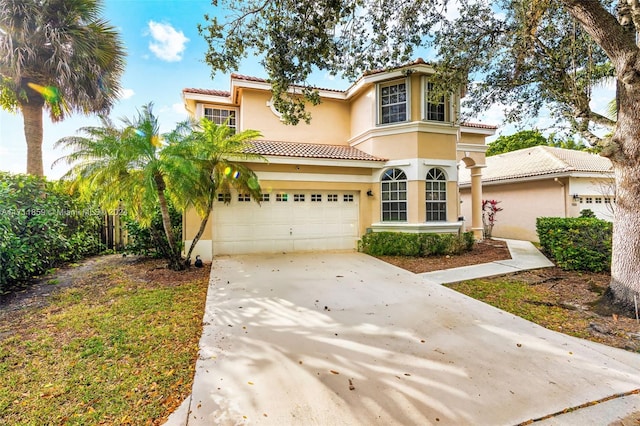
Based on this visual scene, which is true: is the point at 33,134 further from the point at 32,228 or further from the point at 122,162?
the point at 122,162

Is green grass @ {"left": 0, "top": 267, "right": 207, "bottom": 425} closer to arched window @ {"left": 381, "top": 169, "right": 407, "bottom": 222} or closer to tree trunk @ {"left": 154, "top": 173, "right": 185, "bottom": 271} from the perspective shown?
tree trunk @ {"left": 154, "top": 173, "right": 185, "bottom": 271}

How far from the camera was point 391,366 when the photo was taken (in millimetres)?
3541

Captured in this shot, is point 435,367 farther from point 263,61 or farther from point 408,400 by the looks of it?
point 263,61

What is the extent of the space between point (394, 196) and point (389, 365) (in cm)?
872

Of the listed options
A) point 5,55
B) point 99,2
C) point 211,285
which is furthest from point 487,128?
point 5,55

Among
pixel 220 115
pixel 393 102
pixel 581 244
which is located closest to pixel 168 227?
pixel 220 115

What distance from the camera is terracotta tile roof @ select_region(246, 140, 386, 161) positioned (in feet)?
35.4

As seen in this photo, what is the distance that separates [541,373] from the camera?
3467mm

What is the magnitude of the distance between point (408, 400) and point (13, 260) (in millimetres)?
8546

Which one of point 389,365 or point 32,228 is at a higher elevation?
point 32,228

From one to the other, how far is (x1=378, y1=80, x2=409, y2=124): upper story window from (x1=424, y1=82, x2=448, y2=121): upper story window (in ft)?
2.64

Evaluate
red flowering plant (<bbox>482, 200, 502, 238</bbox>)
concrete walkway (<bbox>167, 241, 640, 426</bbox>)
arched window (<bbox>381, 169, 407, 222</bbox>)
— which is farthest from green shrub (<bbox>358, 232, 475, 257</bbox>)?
red flowering plant (<bbox>482, 200, 502, 238</bbox>)

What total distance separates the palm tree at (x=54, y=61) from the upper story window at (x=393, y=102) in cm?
1086

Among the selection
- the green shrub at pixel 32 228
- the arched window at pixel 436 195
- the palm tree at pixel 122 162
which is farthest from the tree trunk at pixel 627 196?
the green shrub at pixel 32 228
